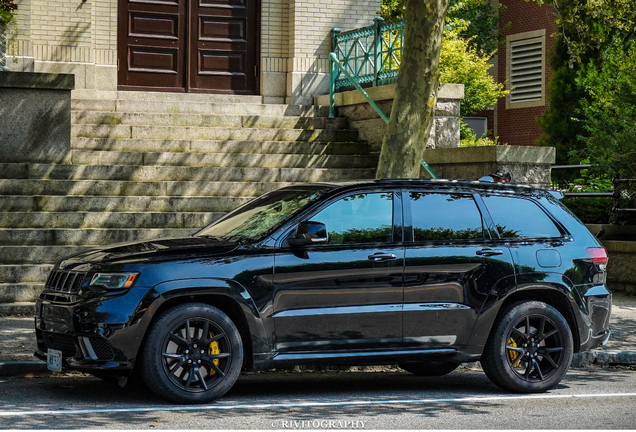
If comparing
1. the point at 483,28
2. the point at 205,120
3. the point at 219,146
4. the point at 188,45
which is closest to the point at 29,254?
the point at 219,146

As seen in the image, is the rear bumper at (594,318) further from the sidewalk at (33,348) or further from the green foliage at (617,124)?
the green foliage at (617,124)

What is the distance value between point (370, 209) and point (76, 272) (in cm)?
234

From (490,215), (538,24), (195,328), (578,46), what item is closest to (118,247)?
(195,328)

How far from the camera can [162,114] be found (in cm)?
1519

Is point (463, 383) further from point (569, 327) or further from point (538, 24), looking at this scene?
point (538, 24)

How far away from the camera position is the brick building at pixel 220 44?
17125 mm

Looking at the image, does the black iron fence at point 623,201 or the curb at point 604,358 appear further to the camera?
the black iron fence at point 623,201

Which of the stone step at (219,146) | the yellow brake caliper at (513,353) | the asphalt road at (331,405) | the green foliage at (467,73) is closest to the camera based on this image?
the asphalt road at (331,405)

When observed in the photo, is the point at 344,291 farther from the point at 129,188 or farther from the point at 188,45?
the point at 188,45

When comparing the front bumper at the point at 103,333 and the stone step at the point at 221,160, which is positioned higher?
the stone step at the point at 221,160

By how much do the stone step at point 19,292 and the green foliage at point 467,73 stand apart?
16682 mm

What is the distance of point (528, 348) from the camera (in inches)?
326

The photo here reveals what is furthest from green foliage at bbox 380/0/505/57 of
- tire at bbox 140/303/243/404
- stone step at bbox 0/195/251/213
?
tire at bbox 140/303/243/404

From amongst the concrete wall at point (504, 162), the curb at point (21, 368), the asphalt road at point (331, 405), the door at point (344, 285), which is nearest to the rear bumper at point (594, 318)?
the asphalt road at point (331, 405)
